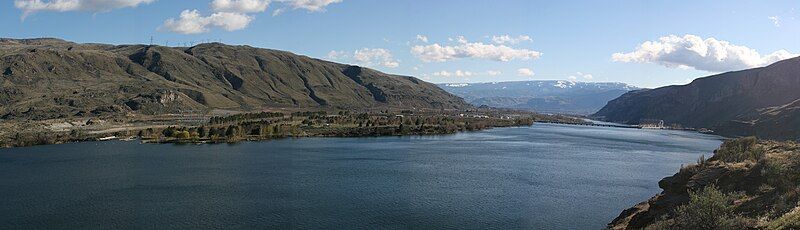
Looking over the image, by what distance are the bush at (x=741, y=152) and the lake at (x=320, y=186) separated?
→ 1043cm

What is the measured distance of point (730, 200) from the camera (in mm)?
42938

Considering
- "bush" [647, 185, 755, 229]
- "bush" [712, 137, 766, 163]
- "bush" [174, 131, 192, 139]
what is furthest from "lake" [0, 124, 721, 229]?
"bush" [647, 185, 755, 229]

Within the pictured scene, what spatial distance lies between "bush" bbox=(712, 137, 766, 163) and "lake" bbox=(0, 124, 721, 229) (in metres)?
10.4

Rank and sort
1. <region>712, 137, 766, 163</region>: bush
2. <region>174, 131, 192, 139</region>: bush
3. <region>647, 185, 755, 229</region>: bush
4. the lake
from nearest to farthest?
<region>647, 185, 755, 229</region>: bush → the lake → <region>712, 137, 766, 163</region>: bush → <region>174, 131, 192, 139</region>: bush

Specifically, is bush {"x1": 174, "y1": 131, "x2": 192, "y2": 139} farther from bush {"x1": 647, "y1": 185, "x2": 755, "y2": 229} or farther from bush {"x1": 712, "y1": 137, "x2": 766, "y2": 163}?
bush {"x1": 647, "y1": 185, "x2": 755, "y2": 229}

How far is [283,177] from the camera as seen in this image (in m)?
93.8

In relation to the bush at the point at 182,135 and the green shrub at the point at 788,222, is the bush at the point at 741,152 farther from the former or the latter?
the bush at the point at 182,135

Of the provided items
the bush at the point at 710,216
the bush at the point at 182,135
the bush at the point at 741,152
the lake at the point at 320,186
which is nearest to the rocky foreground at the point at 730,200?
the bush at the point at 710,216

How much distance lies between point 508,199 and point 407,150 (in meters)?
70.2

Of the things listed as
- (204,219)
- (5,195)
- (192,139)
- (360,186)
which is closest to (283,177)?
(360,186)

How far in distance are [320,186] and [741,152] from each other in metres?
57.3

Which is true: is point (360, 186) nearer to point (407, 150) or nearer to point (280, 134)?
point (407, 150)

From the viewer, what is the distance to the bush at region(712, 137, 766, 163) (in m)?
69.7

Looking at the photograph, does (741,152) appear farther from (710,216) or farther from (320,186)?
(320,186)
